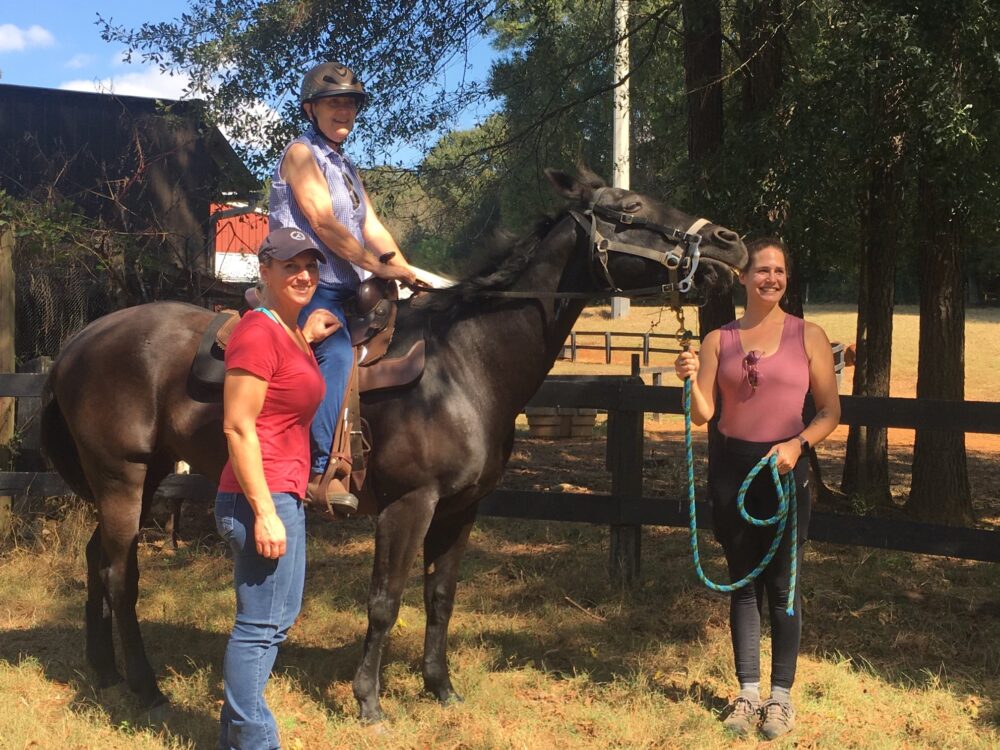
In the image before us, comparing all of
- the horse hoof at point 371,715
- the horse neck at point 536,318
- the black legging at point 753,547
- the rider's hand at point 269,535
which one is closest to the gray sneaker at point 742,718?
the black legging at point 753,547

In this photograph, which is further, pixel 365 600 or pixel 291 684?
pixel 365 600

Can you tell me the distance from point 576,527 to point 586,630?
8.36 feet

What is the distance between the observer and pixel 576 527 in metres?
8.14

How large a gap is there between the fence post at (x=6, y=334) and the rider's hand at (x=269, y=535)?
16.4ft

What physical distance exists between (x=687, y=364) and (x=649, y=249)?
2.00ft

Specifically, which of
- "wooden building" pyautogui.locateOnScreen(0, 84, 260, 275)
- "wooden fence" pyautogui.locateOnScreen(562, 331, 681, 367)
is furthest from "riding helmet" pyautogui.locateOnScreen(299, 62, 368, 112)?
"wooden fence" pyautogui.locateOnScreen(562, 331, 681, 367)

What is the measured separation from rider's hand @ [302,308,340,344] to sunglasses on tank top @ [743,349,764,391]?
1801mm

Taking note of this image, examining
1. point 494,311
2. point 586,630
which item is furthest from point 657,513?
point 494,311

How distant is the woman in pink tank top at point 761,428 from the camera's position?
13.2ft

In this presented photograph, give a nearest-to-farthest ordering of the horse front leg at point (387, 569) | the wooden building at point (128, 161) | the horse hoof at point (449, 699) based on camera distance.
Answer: the horse front leg at point (387, 569) < the horse hoof at point (449, 699) < the wooden building at point (128, 161)

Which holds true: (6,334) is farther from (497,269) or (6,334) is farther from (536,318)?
(536,318)

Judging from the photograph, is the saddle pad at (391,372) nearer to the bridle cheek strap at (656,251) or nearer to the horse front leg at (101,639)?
the bridle cheek strap at (656,251)

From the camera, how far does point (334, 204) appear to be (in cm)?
428

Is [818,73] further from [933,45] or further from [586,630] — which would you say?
[586,630]
